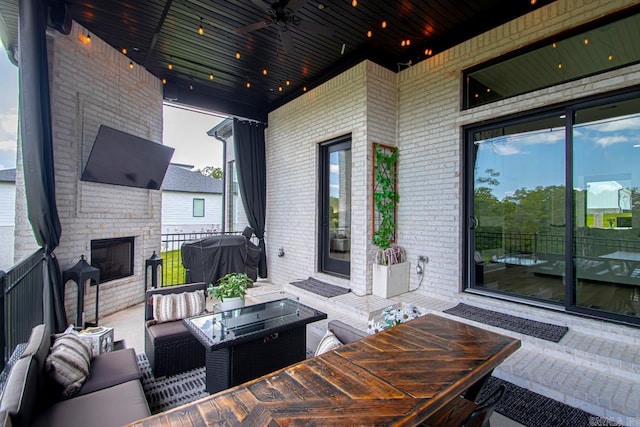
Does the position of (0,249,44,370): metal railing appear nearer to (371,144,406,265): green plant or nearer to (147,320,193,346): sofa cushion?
(147,320,193,346): sofa cushion

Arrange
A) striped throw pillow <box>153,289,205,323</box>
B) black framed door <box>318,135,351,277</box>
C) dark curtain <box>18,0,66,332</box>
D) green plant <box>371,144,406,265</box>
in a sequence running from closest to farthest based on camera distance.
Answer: striped throw pillow <box>153,289,205,323</box>
dark curtain <box>18,0,66,332</box>
green plant <box>371,144,406,265</box>
black framed door <box>318,135,351,277</box>

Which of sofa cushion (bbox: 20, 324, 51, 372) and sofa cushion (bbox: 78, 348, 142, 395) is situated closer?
sofa cushion (bbox: 20, 324, 51, 372)

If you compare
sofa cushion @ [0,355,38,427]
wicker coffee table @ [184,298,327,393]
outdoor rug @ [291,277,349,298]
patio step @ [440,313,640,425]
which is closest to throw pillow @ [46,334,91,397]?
sofa cushion @ [0,355,38,427]

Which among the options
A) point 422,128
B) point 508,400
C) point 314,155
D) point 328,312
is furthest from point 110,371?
point 422,128

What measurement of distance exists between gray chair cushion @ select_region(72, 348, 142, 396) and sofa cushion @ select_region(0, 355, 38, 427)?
15.0 inches

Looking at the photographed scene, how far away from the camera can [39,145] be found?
3162 mm

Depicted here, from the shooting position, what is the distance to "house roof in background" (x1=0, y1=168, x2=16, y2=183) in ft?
11.9

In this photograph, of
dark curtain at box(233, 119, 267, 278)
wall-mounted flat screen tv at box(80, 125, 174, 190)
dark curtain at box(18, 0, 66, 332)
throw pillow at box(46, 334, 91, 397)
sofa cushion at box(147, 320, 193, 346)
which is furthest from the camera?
dark curtain at box(233, 119, 267, 278)

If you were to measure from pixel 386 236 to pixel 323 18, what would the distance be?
9.91ft

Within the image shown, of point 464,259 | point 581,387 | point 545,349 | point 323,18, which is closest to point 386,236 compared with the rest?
point 464,259

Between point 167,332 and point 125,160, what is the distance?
2.85 meters

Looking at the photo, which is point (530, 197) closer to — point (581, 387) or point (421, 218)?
point (421, 218)

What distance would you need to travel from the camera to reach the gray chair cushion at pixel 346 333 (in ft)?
6.37

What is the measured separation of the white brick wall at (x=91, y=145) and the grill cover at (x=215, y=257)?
0.68 metres
